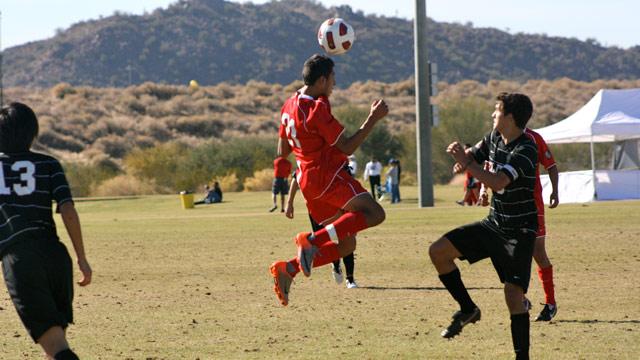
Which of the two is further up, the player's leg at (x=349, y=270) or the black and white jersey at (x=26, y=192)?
the black and white jersey at (x=26, y=192)

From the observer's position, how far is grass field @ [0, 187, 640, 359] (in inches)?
354

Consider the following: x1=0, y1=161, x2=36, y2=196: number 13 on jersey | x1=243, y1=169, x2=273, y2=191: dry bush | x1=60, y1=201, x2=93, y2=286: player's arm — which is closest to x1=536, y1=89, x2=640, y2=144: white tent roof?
x1=243, y1=169, x2=273, y2=191: dry bush

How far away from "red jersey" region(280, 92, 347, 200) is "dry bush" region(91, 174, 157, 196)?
46.4 metres

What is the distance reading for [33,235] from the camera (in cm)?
658

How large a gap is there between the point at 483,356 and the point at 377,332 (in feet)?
4.93

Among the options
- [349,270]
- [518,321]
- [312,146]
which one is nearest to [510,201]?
[518,321]

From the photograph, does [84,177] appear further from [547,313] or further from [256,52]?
[256,52]

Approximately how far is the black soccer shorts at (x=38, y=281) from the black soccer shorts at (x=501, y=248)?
325cm

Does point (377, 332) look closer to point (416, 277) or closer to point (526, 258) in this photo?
point (526, 258)

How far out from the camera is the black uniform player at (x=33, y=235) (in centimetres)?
648

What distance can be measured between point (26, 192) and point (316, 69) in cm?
334

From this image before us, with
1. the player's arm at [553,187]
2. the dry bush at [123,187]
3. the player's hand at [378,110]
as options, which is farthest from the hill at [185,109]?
the player's hand at [378,110]

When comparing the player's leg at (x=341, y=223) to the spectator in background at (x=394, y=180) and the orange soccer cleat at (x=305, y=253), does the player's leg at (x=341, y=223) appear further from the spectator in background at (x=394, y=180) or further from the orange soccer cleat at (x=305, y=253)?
the spectator in background at (x=394, y=180)

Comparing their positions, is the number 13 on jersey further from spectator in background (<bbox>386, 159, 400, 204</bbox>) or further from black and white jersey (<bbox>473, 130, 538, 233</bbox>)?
spectator in background (<bbox>386, 159, 400, 204</bbox>)
